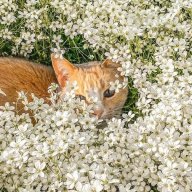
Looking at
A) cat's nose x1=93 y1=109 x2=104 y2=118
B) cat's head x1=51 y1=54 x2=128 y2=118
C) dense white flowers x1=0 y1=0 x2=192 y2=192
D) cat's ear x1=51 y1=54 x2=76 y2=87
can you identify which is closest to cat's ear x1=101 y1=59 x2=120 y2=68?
cat's head x1=51 y1=54 x2=128 y2=118

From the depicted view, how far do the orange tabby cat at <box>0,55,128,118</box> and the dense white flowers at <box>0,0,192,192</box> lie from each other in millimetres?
190

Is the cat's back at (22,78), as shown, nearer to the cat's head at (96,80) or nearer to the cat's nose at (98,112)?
the cat's head at (96,80)

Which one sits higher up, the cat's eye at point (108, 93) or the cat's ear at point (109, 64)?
the cat's ear at point (109, 64)

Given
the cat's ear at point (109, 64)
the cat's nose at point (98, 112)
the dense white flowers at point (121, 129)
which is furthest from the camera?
the cat's ear at point (109, 64)

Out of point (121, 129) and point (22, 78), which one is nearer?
point (121, 129)

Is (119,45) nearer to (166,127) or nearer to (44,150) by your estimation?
(166,127)

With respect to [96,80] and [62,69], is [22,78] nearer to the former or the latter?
[62,69]

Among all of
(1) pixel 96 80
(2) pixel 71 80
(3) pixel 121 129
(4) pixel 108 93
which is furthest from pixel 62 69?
(3) pixel 121 129

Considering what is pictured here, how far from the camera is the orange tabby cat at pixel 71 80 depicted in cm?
519

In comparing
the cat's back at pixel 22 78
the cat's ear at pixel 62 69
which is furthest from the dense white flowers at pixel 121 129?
the cat's back at pixel 22 78

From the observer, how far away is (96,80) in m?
5.31

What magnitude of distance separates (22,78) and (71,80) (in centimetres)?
46

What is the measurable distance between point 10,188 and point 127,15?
6.81 ft

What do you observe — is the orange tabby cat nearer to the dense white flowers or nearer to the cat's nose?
the cat's nose
